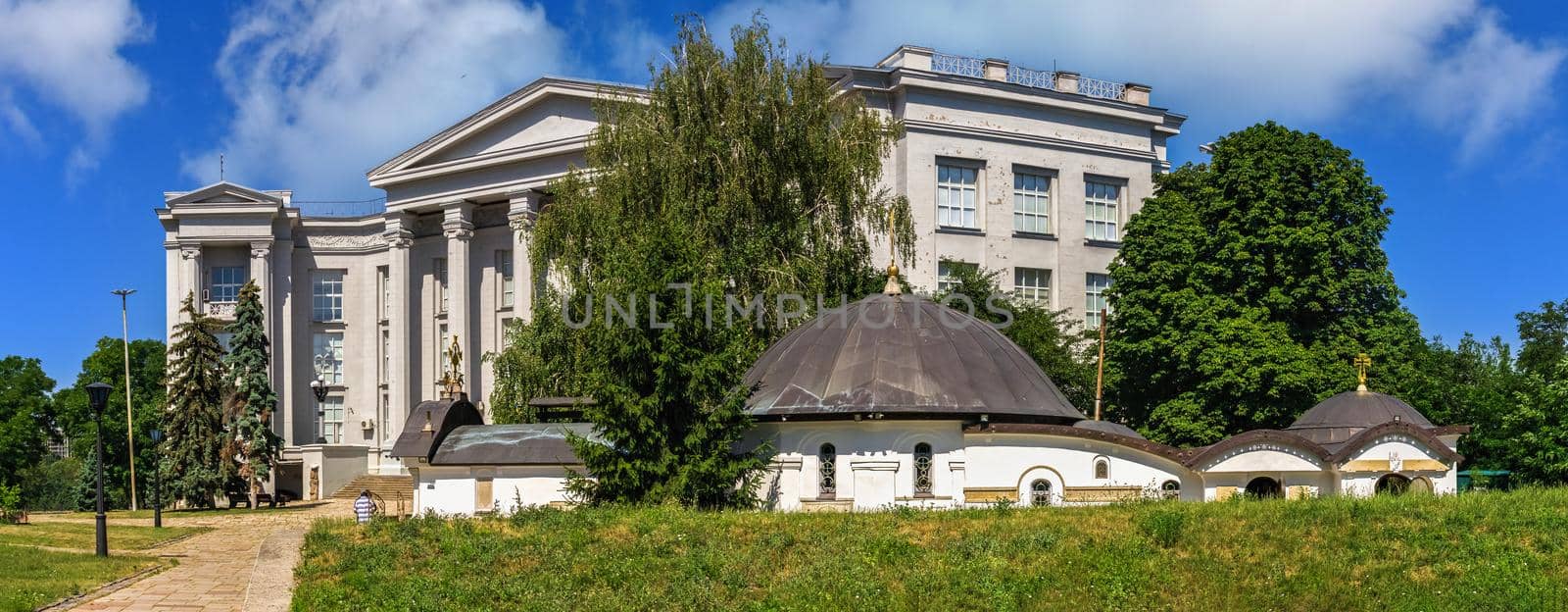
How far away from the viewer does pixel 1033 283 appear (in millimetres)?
55594

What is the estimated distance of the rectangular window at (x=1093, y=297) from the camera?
56.0m

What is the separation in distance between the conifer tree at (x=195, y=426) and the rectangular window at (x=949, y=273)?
90.0ft

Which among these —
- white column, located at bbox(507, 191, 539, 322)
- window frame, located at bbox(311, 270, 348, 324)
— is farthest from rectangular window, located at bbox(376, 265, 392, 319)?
white column, located at bbox(507, 191, 539, 322)

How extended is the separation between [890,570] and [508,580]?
5.11m

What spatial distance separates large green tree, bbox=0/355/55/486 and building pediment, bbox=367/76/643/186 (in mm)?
20513

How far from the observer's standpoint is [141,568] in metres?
24.3

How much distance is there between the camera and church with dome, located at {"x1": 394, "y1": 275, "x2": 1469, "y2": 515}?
90.1ft

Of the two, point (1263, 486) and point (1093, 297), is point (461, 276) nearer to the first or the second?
point (1093, 297)

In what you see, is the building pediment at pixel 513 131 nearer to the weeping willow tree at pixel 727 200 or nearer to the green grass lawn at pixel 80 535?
the weeping willow tree at pixel 727 200

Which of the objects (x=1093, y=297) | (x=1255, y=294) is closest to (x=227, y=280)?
(x=1093, y=297)

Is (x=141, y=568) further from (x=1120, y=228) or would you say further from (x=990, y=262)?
(x=1120, y=228)

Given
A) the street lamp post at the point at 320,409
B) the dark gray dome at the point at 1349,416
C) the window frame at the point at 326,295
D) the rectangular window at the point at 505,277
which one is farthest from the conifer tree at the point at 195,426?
the dark gray dome at the point at 1349,416

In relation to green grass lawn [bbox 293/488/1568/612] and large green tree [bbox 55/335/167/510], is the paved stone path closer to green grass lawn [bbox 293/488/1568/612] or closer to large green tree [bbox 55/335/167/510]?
green grass lawn [bbox 293/488/1568/612]

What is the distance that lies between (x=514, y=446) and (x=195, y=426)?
29481 mm
